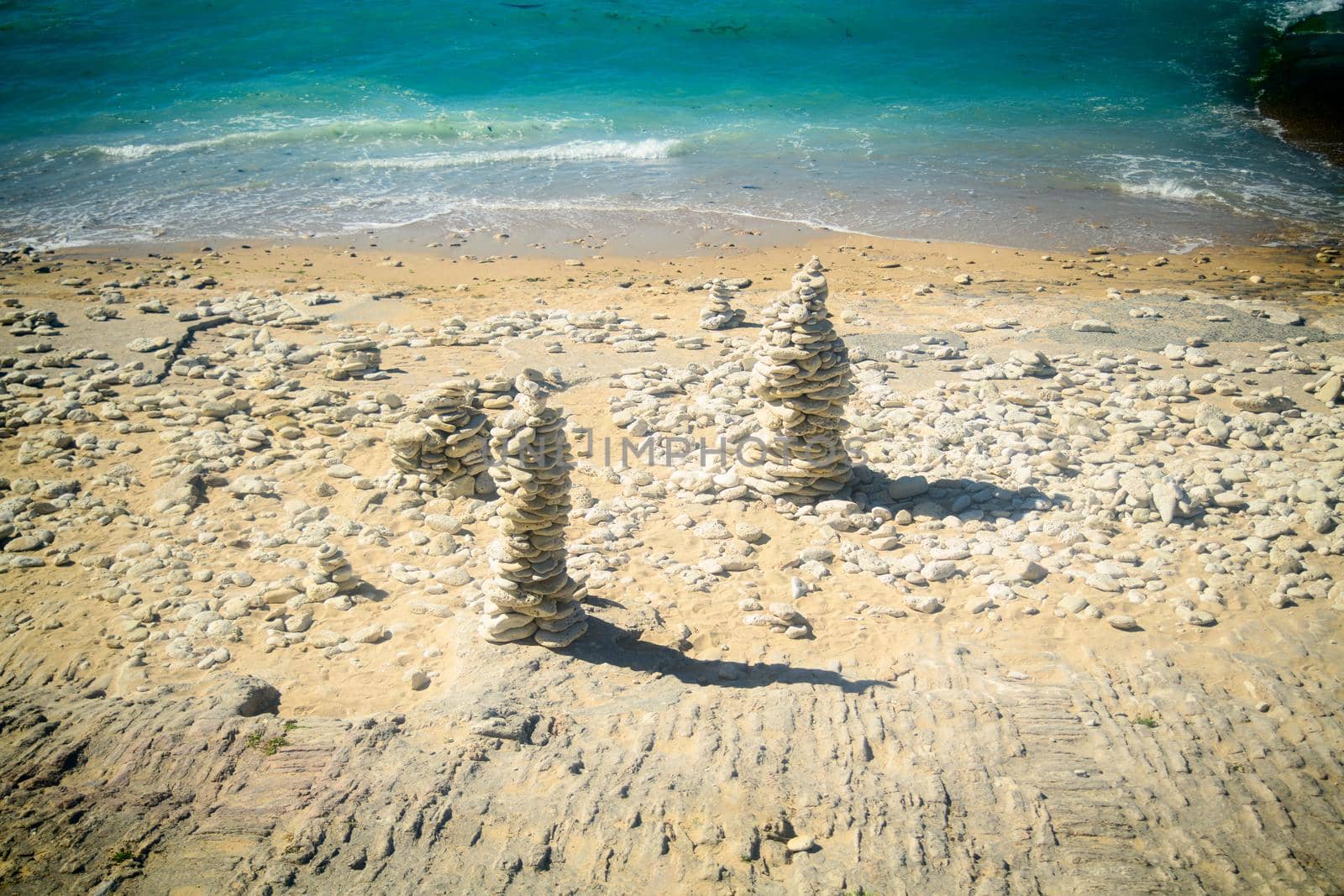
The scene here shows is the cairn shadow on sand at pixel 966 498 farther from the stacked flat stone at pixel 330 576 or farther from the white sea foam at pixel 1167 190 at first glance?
the white sea foam at pixel 1167 190

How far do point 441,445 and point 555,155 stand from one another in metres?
17.2

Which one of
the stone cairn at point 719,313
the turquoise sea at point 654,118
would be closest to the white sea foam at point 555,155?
the turquoise sea at point 654,118

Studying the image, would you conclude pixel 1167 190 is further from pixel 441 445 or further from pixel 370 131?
pixel 370 131

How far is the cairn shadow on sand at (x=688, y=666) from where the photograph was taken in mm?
6234

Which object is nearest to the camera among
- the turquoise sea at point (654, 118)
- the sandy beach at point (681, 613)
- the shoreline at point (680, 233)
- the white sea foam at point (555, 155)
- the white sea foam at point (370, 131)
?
the sandy beach at point (681, 613)

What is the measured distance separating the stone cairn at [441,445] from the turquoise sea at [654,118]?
36.9 feet

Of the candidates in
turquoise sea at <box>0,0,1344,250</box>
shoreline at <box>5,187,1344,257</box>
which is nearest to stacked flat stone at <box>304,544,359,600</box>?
shoreline at <box>5,187,1344,257</box>

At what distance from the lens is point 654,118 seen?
26875 mm

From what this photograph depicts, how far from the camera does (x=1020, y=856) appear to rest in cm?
465

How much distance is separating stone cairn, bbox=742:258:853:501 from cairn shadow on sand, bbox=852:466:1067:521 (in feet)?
1.12

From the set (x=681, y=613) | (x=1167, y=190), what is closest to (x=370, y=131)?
(x=1167, y=190)

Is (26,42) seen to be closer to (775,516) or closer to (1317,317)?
(775,516)

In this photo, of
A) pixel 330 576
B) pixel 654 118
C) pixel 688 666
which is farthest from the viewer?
pixel 654 118

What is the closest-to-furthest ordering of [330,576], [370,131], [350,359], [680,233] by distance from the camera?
[330,576], [350,359], [680,233], [370,131]
